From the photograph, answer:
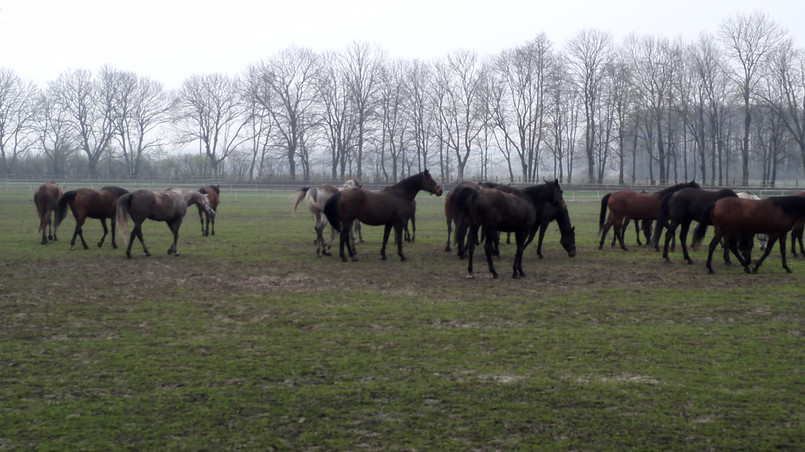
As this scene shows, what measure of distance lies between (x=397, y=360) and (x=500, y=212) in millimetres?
5494

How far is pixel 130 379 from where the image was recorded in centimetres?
519

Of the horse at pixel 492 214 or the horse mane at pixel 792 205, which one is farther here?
the horse mane at pixel 792 205

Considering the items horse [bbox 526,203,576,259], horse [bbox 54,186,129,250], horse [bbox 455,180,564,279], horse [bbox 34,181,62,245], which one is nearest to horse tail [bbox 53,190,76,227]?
horse [bbox 54,186,129,250]

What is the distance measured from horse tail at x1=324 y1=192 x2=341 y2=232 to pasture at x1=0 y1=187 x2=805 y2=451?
185 centimetres

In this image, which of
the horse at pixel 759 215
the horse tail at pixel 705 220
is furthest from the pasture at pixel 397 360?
the horse tail at pixel 705 220

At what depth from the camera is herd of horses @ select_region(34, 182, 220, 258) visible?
12781 millimetres

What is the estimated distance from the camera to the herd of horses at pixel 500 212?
11.0 metres

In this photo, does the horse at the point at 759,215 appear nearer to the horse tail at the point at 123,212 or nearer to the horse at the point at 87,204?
the horse tail at the point at 123,212

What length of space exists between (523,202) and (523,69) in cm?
5699

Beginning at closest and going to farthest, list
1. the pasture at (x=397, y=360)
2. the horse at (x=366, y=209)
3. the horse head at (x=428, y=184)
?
the pasture at (x=397, y=360) → the horse at (x=366, y=209) → the horse head at (x=428, y=184)

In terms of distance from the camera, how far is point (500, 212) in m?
10.8

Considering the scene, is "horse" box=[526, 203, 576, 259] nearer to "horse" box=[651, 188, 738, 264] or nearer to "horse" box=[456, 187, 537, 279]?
"horse" box=[456, 187, 537, 279]

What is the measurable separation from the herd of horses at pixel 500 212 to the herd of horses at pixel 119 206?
0.07 feet

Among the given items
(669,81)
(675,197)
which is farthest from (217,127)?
(675,197)
